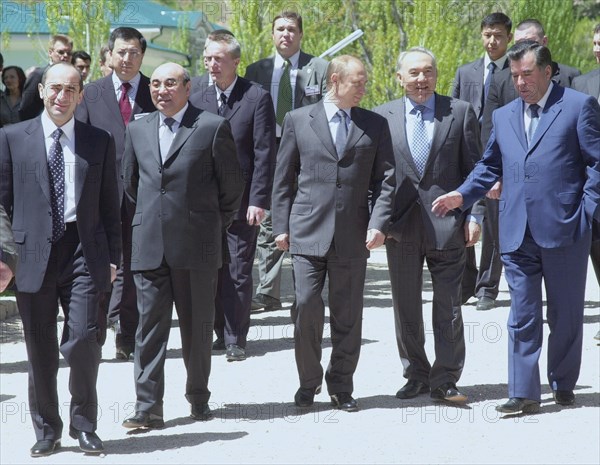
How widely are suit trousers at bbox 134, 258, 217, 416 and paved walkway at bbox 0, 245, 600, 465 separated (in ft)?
0.78

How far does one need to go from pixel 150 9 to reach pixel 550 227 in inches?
1427

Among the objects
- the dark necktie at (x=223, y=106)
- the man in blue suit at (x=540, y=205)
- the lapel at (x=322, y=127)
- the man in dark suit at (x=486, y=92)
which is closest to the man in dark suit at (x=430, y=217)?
the man in blue suit at (x=540, y=205)

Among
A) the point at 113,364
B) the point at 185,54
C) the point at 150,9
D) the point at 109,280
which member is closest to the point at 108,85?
the point at 113,364

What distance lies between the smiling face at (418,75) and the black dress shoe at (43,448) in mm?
3205

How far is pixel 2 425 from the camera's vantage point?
7859 mm

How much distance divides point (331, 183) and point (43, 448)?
243 centimetres

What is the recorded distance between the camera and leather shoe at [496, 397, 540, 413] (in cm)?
794

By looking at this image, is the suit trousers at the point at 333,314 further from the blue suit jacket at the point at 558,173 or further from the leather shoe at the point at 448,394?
the blue suit jacket at the point at 558,173

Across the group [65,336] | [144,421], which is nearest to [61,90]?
[65,336]

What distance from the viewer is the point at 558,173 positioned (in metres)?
8.02

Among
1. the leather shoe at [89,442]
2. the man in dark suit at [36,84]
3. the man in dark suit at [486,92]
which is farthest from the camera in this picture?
the man in dark suit at [36,84]

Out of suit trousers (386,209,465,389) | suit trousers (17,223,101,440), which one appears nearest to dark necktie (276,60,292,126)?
suit trousers (386,209,465,389)

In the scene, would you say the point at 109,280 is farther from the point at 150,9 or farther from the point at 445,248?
the point at 150,9

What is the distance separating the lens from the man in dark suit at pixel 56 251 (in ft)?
23.1
